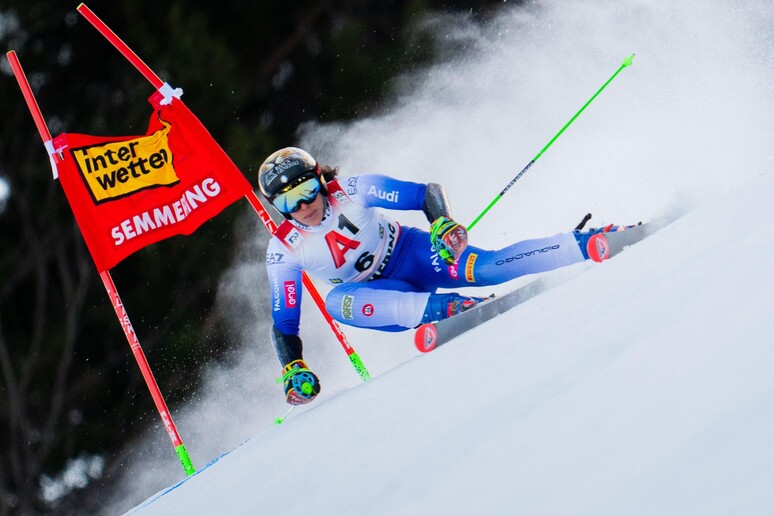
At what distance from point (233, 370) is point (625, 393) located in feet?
25.7

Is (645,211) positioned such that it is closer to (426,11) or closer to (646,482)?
(646,482)

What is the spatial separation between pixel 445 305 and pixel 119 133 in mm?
8029

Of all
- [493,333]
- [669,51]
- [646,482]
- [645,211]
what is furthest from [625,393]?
[669,51]

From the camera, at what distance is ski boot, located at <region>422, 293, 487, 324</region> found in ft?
13.8

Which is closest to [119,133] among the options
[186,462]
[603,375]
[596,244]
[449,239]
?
[186,462]

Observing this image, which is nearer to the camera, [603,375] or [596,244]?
[603,375]

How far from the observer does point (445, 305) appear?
4.26m

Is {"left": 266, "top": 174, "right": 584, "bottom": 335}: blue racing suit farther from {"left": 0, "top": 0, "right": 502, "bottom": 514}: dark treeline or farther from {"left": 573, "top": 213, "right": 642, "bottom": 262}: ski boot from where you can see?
{"left": 0, "top": 0, "right": 502, "bottom": 514}: dark treeline

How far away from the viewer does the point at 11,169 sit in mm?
12266

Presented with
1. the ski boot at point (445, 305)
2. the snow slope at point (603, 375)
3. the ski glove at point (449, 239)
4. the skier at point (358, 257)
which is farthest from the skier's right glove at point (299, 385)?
the ski glove at point (449, 239)

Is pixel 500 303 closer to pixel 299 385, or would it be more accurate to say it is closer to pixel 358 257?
pixel 358 257

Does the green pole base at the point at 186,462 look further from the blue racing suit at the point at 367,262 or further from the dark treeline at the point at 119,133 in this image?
the dark treeline at the point at 119,133

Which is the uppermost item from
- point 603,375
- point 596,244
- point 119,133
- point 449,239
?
point 119,133

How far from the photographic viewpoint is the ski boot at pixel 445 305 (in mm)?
4213
